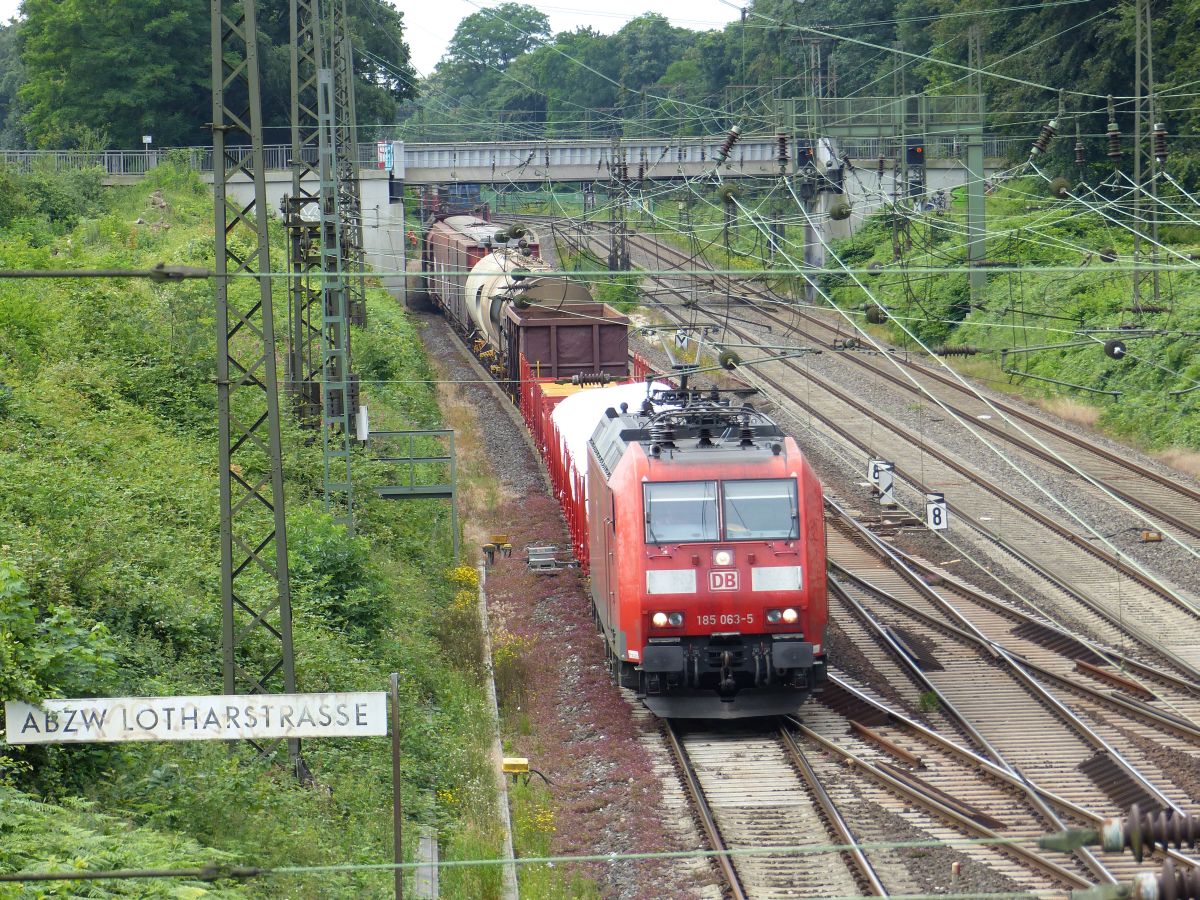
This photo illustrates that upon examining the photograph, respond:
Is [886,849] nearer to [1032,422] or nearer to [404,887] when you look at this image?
[404,887]

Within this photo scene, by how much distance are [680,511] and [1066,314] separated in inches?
1001

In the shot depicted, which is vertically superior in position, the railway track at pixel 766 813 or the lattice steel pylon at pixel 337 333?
the lattice steel pylon at pixel 337 333

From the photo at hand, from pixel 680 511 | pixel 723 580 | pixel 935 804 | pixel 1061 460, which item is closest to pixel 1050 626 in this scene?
pixel 1061 460

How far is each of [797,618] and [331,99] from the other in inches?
474

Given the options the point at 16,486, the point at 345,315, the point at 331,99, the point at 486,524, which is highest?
the point at 331,99

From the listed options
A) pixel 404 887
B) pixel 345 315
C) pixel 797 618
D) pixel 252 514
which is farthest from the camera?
pixel 345 315

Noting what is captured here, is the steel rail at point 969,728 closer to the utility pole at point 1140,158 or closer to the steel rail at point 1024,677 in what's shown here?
the steel rail at point 1024,677

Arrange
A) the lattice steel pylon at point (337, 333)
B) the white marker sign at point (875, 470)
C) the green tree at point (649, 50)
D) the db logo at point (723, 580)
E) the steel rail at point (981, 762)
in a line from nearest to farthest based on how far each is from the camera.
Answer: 1. the steel rail at point (981, 762)
2. the db logo at point (723, 580)
3. the lattice steel pylon at point (337, 333)
4. the white marker sign at point (875, 470)
5. the green tree at point (649, 50)

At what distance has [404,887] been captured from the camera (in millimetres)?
11586

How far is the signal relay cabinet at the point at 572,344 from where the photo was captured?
32.5 meters

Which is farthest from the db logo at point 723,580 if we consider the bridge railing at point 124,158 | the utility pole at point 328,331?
the bridge railing at point 124,158

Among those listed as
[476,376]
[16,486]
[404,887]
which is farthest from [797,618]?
[476,376]

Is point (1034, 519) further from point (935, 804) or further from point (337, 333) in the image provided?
point (935, 804)

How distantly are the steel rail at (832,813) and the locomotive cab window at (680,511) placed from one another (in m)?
2.35
